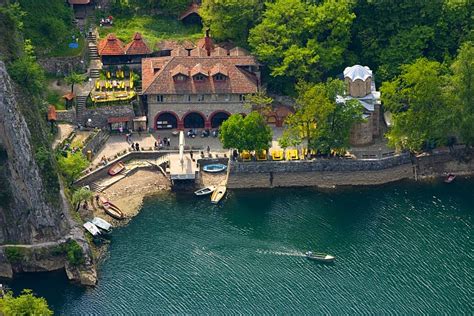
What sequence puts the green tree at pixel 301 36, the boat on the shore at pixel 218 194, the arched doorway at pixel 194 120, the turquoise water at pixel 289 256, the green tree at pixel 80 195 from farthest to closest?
the green tree at pixel 301 36
the arched doorway at pixel 194 120
the boat on the shore at pixel 218 194
the green tree at pixel 80 195
the turquoise water at pixel 289 256

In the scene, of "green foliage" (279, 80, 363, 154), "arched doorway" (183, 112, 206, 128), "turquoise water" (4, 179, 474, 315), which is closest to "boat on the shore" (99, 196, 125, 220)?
"turquoise water" (4, 179, 474, 315)

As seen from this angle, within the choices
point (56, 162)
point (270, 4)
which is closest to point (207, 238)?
point (56, 162)

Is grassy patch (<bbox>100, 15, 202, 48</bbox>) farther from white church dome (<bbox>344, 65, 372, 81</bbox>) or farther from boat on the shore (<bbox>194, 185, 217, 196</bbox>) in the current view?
boat on the shore (<bbox>194, 185, 217, 196</bbox>)

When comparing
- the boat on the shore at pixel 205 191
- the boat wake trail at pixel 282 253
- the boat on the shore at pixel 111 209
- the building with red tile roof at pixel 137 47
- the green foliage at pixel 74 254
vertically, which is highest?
the building with red tile roof at pixel 137 47

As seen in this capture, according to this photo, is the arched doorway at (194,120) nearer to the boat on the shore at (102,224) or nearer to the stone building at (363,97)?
the stone building at (363,97)

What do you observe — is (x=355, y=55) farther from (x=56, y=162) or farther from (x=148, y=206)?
(x=56, y=162)

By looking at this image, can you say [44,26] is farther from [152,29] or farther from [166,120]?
[166,120]

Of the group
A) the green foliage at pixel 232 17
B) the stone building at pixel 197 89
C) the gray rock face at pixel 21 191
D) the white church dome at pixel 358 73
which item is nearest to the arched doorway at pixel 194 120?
the stone building at pixel 197 89
